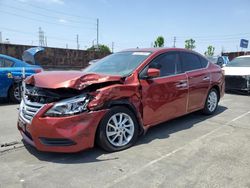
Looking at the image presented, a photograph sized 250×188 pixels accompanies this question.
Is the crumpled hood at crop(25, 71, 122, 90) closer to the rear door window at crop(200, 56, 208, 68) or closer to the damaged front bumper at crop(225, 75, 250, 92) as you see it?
the rear door window at crop(200, 56, 208, 68)

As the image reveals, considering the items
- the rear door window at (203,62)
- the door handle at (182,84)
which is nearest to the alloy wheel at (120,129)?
the door handle at (182,84)

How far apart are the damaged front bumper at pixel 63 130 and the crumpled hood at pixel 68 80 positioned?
31 cm

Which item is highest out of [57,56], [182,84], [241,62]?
[57,56]

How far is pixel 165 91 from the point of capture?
15.6ft

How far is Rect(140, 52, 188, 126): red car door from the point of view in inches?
175

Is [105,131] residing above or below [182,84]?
below

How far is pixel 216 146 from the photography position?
4250 millimetres

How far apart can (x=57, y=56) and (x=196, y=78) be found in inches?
665

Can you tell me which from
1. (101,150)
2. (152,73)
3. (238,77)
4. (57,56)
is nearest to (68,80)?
(101,150)

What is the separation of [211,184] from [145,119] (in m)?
1.65

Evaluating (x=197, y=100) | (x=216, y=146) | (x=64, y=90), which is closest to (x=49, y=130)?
(x=64, y=90)

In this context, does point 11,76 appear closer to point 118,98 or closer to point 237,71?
point 118,98

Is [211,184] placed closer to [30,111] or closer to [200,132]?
[200,132]

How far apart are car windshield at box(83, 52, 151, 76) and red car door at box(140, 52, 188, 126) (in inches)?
9.2
